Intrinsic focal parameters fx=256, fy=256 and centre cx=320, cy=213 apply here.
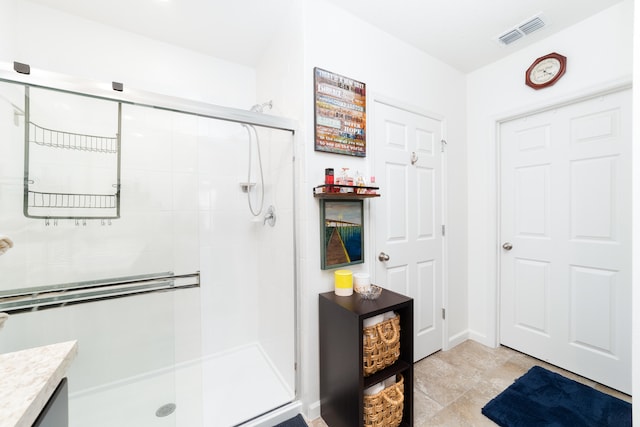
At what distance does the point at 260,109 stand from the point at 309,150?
80 cm

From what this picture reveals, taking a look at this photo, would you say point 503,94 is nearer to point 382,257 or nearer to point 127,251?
point 382,257

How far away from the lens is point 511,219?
227cm

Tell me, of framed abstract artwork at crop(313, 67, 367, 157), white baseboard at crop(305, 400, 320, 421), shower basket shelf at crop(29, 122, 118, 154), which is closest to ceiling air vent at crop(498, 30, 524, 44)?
framed abstract artwork at crop(313, 67, 367, 157)

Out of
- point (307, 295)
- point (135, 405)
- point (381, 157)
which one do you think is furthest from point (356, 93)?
point (135, 405)

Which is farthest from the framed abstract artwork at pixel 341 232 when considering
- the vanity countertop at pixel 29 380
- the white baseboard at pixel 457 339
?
the white baseboard at pixel 457 339

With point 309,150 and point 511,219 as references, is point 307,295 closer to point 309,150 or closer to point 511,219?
point 309,150

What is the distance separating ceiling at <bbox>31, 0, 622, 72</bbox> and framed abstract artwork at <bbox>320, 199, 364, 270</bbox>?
4.36 feet

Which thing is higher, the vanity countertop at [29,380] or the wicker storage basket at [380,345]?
the vanity countertop at [29,380]

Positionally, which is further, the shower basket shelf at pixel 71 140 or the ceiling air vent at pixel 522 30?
the ceiling air vent at pixel 522 30

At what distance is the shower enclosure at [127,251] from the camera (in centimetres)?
126

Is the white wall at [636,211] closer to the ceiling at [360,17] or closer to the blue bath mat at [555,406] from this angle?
the blue bath mat at [555,406]

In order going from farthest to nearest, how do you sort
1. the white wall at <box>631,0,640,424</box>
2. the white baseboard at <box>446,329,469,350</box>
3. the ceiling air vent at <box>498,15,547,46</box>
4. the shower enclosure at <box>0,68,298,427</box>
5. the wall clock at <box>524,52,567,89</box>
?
the white baseboard at <box>446,329,469,350</box> → the wall clock at <box>524,52,567,89</box> → the ceiling air vent at <box>498,15,547,46</box> → the shower enclosure at <box>0,68,298,427</box> → the white wall at <box>631,0,640,424</box>

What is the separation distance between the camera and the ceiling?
1.66 metres

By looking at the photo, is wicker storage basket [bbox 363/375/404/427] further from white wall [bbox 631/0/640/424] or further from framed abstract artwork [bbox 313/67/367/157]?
framed abstract artwork [bbox 313/67/367/157]
